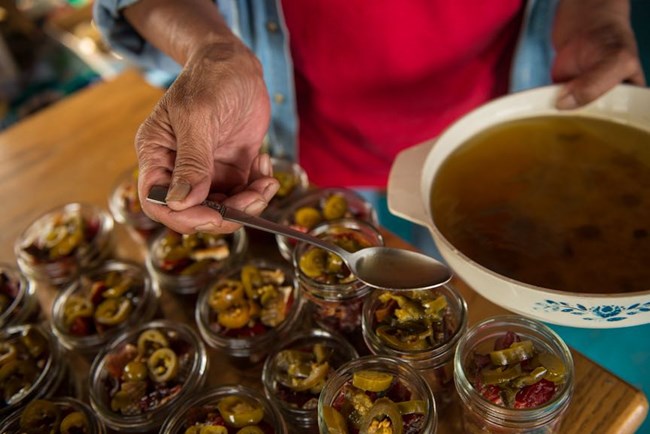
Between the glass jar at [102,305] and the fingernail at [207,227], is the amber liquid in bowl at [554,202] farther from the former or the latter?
the glass jar at [102,305]

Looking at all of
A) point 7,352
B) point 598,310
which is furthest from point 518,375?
point 7,352

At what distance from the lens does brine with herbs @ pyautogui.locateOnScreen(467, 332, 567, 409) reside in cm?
58

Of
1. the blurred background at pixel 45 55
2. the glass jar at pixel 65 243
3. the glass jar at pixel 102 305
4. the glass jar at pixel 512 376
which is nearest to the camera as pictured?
the glass jar at pixel 512 376

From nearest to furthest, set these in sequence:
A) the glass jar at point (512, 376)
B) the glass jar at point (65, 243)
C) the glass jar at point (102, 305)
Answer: the glass jar at point (512, 376), the glass jar at point (102, 305), the glass jar at point (65, 243)

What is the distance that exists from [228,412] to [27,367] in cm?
31

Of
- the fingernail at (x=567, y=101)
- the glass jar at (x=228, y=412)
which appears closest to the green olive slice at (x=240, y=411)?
the glass jar at (x=228, y=412)

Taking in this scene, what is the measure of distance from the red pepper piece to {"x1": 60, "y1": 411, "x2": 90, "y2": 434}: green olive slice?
508 millimetres

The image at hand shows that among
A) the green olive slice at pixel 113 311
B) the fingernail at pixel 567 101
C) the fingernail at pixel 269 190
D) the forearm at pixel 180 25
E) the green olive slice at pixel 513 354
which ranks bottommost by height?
the green olive slice at pixel 113 311

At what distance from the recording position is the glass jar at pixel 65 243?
903mm

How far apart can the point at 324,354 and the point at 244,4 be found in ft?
2.38

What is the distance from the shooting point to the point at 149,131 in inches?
27.6

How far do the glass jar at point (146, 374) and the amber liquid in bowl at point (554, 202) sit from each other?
38cm

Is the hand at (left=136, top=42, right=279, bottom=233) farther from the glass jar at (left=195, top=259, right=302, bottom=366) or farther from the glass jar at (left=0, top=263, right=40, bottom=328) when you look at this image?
the glass jar at (left=0, top=263, right=40, bottom=328)

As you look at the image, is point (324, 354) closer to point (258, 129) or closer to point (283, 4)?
point (258, 129)
